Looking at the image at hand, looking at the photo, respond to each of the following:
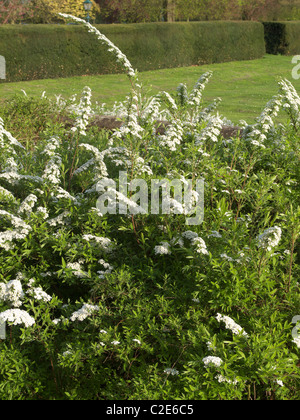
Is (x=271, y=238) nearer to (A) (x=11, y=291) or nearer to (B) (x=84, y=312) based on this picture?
(B) (x=84, y=312)

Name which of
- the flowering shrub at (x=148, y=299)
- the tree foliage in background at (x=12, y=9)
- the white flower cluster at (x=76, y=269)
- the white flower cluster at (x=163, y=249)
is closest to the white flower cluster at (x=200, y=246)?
the flowering shrub at (x=148, y=299)

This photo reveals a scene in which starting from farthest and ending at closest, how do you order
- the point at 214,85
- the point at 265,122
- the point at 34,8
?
the point at 34,8, the point at 214,85, the point at 265,122

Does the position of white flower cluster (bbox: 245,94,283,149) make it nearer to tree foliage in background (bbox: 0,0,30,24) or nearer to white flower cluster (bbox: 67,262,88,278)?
white flower cluster (bbox: 67,262,88,278)

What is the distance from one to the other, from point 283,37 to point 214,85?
14.0m

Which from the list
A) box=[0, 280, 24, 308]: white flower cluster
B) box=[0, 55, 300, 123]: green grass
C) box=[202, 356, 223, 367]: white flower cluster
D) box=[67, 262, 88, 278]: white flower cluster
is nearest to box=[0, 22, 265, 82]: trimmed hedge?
box=[0, 55, 300, 123]: green grass

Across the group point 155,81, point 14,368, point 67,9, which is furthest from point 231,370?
point 67,9

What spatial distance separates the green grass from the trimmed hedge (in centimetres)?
78

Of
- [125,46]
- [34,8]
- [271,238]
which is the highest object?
[34,8]

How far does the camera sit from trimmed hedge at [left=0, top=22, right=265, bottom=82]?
1923 centimetres

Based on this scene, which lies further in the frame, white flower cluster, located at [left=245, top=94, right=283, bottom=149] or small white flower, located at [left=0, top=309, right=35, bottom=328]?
white flower cluster, located at [left=245, top=94, right=283, bottom=149]

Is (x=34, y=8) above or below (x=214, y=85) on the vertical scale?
A: above

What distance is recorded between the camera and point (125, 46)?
22.3m

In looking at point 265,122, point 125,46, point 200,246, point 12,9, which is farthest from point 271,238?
point 12,9

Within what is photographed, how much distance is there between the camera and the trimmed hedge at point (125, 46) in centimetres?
1923
